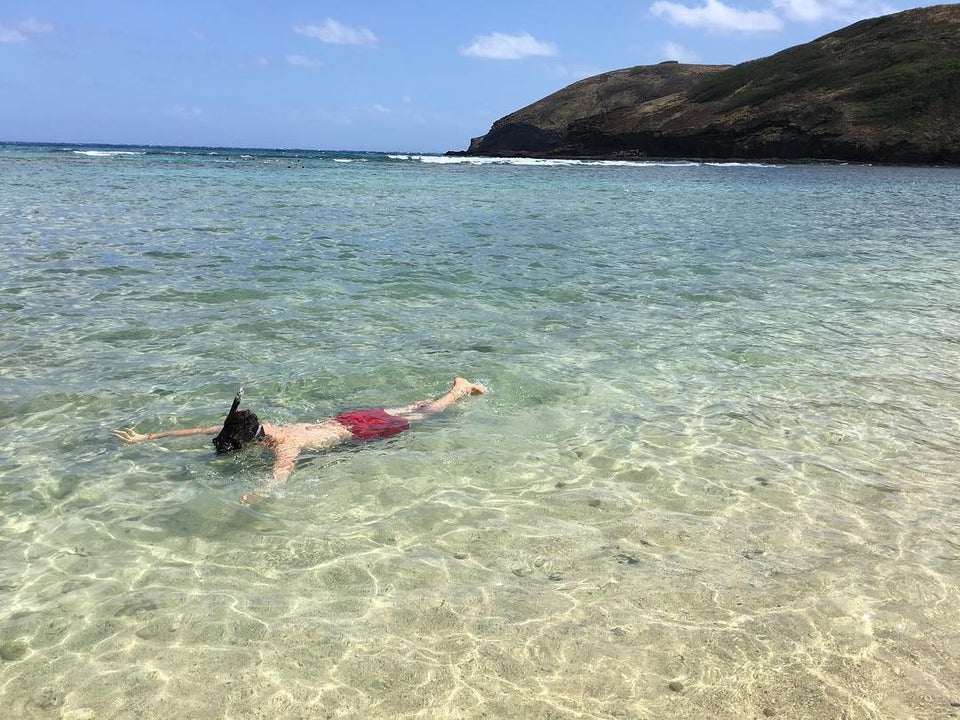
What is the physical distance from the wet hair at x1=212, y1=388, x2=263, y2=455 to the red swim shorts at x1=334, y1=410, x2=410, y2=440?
0.86 meters

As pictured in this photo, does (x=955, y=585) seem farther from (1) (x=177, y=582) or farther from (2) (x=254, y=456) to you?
(2) (x=254, y=456)

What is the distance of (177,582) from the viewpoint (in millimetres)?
4121

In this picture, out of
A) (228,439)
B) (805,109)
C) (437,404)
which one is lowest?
(437,404)

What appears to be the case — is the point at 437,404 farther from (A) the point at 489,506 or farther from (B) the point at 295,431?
(A) the point at 489,506

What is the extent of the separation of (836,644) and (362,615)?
2590 millimetres

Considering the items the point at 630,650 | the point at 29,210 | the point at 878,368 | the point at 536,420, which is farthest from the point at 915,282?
the point at 29,210

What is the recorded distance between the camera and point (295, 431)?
613 cm

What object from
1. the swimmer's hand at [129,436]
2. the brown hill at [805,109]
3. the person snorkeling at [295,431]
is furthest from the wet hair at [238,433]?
the brown hill at [805,109]

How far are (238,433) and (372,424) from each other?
49.3 inches

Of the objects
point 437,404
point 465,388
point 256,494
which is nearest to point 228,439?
point 256,494

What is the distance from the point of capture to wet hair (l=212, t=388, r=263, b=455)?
5.71 metres

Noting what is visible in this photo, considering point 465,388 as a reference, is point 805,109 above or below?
above

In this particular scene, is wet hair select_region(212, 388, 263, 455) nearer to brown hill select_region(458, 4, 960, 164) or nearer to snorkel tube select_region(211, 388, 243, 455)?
snorkel tube select_region(211, 388, 243, 455)

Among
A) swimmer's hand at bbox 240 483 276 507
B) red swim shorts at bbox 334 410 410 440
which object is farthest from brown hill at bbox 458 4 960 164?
swimmer's hand at bbox 240 483 276 507
